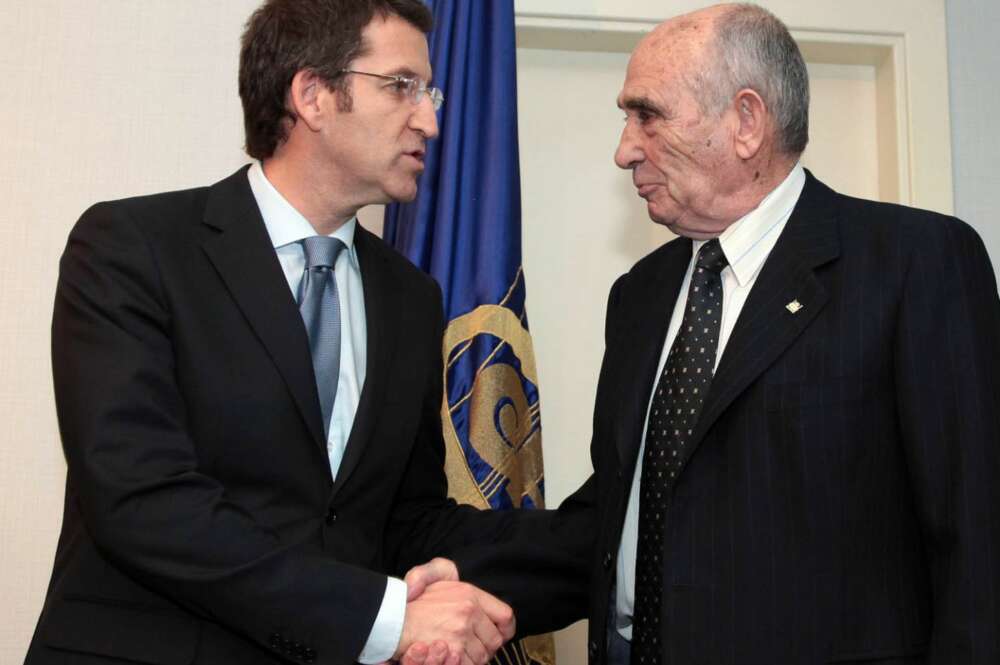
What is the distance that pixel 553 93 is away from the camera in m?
3.81

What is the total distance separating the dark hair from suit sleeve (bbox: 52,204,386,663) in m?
0.50

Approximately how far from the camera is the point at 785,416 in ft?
6.61

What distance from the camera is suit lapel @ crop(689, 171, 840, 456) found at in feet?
6.71

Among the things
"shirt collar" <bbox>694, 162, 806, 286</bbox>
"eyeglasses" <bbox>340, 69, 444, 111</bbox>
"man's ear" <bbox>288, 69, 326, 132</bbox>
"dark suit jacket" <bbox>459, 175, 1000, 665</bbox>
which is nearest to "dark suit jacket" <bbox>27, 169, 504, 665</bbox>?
"man's ear" <bbox>288, 69, 326, 132</bbox>

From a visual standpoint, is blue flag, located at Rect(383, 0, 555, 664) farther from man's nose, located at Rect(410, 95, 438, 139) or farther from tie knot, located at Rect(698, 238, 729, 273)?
tie knot, located at Rect(698, 238, 729, 273)

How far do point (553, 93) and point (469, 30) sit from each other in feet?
2.06

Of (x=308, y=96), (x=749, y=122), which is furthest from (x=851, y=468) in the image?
(x=308, y=96)

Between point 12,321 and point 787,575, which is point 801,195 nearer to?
point 787,575

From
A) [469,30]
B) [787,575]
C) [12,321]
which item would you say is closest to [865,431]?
[787,575]

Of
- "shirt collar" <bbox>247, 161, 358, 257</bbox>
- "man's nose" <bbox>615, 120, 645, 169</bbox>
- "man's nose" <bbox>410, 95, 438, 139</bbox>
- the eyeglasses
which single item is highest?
the eyeglasses

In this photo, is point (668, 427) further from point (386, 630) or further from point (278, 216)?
point (278, 216)

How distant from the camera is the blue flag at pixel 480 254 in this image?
3.04 m

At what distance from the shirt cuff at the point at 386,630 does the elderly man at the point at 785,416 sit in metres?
0.18

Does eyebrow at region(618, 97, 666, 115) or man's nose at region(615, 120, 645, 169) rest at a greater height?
eyebrow at region(618, 97, 666, 115)
